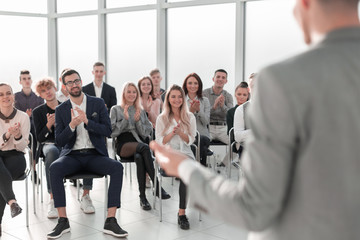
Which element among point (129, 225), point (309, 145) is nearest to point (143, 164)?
point (129, 225)

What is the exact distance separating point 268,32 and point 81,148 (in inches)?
147

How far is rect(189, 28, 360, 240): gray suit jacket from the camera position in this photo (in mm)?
764

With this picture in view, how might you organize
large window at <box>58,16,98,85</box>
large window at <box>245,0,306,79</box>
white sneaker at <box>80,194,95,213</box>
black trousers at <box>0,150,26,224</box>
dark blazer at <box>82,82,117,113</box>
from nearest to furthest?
black trousers at <box>0,150,26,224</box> → white sneaker at <box>80,194,95,213</box> → dark blazer at <box>82,82,117,113</box> → large window at <box>245,0,306,79</box> → large window at <box>58,16,98,85</box>

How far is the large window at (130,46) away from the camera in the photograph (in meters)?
7.94

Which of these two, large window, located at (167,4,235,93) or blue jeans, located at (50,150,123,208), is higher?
large window, located at (167,4,235,93)

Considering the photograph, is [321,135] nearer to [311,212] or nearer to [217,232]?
[311,212]

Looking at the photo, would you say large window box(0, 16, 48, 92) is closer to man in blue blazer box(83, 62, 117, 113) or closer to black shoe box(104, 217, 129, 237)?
man in blue blazer box(83, 62, 117, 113)

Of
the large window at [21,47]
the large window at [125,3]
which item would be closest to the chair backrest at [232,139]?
the large window at [125,3]

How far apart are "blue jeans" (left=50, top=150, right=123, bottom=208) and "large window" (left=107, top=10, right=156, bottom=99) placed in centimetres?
430

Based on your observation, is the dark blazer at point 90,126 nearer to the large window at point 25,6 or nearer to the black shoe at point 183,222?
the black shoe at point 183,222

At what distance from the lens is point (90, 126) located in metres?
3.79

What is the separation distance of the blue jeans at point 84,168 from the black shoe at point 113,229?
0.13 metres

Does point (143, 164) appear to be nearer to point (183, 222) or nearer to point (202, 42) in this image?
point (183, 222)

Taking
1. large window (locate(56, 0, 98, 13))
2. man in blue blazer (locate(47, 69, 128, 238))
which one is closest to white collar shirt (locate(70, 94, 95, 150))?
man in blue blazer (locate(47, 69, 128, 238))
